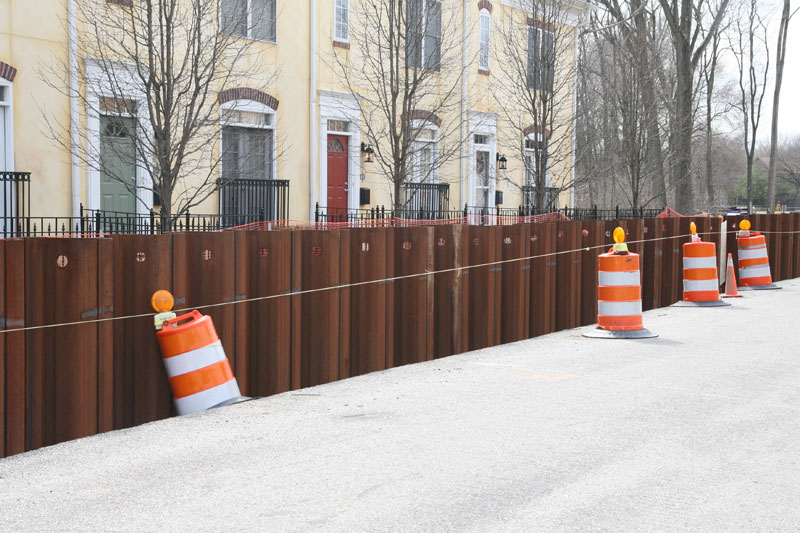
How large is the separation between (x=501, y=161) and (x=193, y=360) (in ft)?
67.3

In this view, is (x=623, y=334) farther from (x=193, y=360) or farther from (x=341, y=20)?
(x=341, y=20)

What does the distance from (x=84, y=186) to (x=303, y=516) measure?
14111 millimetres

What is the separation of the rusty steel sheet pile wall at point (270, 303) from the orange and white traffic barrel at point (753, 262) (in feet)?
20.7

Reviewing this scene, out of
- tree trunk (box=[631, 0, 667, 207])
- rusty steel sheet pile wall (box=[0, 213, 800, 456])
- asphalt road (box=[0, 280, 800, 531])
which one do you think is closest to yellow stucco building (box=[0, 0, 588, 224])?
tree trunk (box=[631, 0, 667, 207])

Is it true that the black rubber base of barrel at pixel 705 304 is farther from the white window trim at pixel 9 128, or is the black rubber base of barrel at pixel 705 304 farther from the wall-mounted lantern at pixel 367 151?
the white window trim at pixel 9 128

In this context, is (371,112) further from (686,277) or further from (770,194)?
(770,194)

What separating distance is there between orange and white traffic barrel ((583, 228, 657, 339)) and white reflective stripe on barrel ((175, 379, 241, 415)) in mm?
6134

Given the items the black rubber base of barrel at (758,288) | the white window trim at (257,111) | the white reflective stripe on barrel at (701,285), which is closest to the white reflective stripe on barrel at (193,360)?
the white reflective stripe on barrel at (701,285)

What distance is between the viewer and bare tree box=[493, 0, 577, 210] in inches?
1016

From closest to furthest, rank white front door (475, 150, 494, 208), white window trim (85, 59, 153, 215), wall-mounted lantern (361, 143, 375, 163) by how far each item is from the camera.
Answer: white window trim (85, 59, 153, 215) < wall-mounted lantern (361, 143, 375, 163) < white front door (475, 150, 494, 208)

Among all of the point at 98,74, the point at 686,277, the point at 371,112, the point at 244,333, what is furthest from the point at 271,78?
the point at 244,333

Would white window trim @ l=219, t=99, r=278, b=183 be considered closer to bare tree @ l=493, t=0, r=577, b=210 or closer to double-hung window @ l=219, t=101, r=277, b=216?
double-hung window @ l=219, t=101, r=277, b=216

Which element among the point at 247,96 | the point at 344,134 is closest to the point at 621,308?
the point at 247,96

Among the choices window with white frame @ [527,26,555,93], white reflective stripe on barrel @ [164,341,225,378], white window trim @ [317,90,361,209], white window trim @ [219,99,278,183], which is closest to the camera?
white reflective stripe on barrel @ [164,341,225,378]
